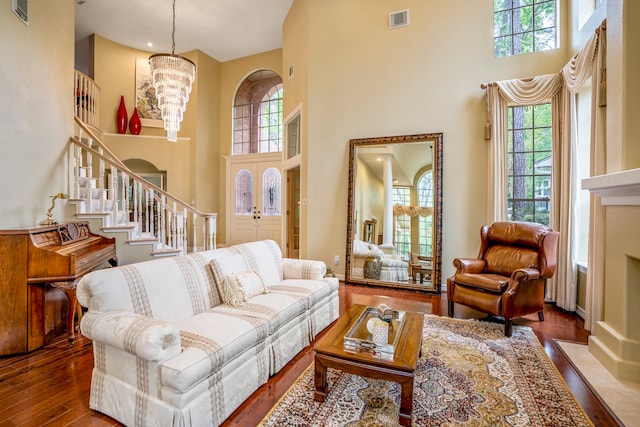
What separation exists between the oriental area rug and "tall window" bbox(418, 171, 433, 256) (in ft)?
6.50

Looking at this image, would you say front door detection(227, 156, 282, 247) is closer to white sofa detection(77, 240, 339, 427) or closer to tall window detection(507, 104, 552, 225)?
white sofa detection(77, 240, 339, 427)

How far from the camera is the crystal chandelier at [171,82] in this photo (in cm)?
432

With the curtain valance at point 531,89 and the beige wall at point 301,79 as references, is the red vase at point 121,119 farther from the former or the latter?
the curtain valance at point 531,89

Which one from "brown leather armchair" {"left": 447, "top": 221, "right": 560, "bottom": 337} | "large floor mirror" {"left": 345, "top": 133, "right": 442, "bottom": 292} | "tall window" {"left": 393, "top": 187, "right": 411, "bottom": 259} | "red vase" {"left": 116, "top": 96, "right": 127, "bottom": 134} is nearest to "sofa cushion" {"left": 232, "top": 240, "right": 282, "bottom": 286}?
"large floor mirror" {"left": 345, "top": 133, "right": 442, "bottom": 292}

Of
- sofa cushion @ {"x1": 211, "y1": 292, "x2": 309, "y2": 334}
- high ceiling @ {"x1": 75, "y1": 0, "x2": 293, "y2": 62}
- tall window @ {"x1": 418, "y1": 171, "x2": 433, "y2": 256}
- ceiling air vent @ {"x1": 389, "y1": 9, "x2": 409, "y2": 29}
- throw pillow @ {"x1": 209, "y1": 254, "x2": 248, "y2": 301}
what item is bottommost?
sofa cushion @ {"x1": 211, "y1": 292, "x2": 309, "y2": 334}

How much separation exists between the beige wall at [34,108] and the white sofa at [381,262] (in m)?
4.09

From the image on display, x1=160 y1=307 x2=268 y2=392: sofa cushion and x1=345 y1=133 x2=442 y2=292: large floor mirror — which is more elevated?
x1=345 y1=133 x2=442 y2=292: large floor mirror

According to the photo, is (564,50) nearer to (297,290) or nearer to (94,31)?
(297,290)

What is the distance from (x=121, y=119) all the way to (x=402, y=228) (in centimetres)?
661

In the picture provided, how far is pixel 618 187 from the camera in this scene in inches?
90.7

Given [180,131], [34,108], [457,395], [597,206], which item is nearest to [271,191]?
[180,131]

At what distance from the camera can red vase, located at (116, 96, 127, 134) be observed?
691 centimetres

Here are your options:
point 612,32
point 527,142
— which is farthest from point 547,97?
point 612,32

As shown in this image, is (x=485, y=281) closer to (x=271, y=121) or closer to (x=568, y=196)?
(x=568, y=196)
